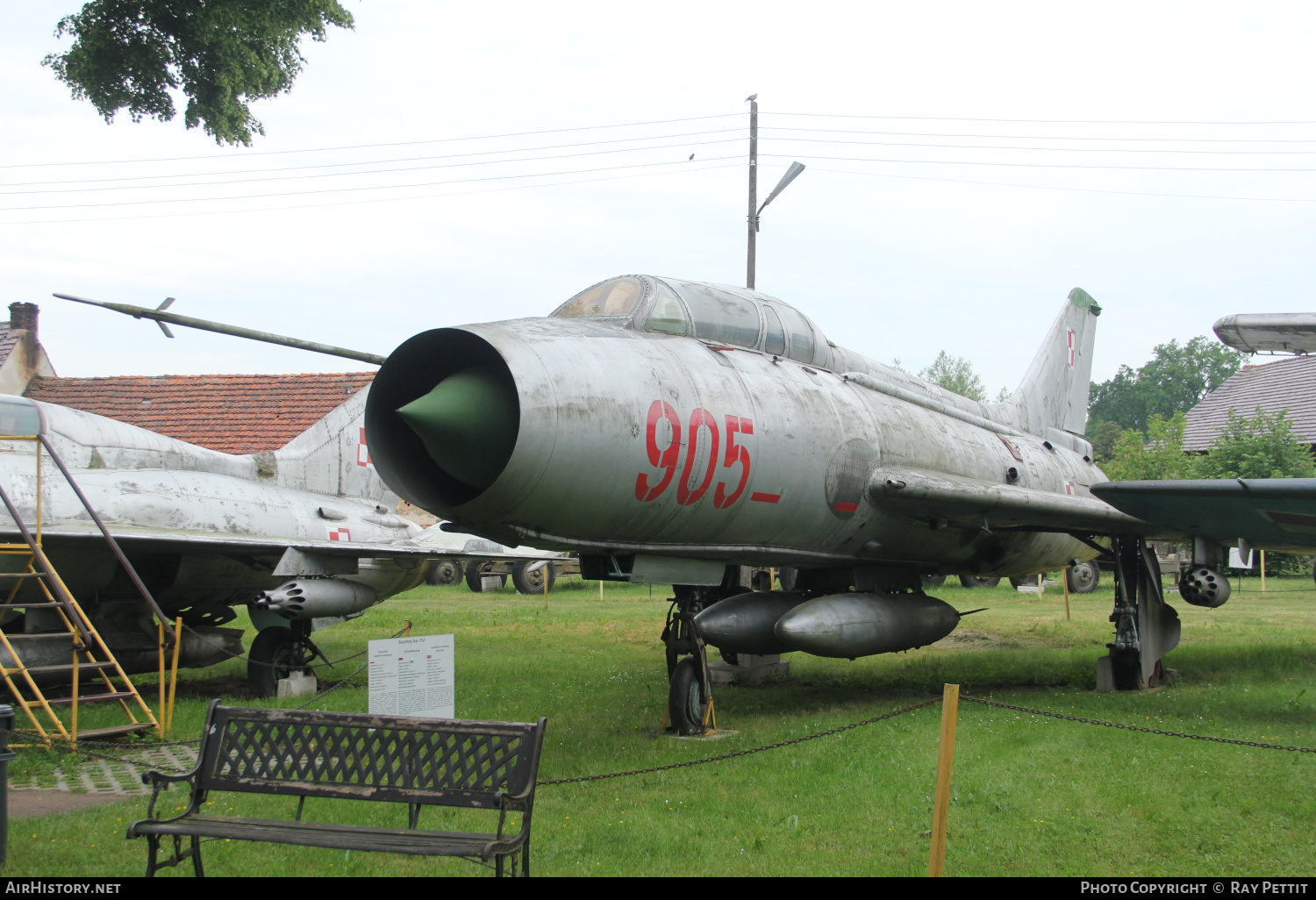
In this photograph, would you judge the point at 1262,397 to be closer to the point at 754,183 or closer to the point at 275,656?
the point at 754,183

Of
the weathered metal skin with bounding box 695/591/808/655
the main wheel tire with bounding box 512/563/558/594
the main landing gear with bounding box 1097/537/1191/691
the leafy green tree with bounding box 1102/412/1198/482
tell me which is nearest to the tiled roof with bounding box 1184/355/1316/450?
the leafy green tree with bounding box 1102/412/1198/482

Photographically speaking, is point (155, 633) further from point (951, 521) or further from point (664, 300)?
point (951, 521)

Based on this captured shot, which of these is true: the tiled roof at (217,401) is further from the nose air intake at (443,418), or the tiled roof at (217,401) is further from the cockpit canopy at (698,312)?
the nose air intake at (443,418)

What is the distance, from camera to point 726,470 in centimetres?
656

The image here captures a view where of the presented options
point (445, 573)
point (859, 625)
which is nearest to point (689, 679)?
point (859, 625)

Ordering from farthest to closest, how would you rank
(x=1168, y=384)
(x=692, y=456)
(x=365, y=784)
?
(x=1168, y=384), (x=692, y=456), (x=365, y=784)

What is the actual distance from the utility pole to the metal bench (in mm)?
11118

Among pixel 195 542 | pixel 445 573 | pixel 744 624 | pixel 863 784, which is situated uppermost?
pixel 195 542

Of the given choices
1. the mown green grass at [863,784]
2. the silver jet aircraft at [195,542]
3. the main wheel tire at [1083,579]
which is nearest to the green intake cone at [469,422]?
the mown green grass at [863,784]

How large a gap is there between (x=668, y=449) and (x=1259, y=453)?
27656 millimetres

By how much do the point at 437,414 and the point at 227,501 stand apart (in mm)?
6150

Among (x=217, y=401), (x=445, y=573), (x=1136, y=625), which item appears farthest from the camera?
(x=445, y=573)

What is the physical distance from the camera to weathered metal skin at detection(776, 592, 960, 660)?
7.55 meters

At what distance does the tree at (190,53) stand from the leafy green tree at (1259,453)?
27.1m
